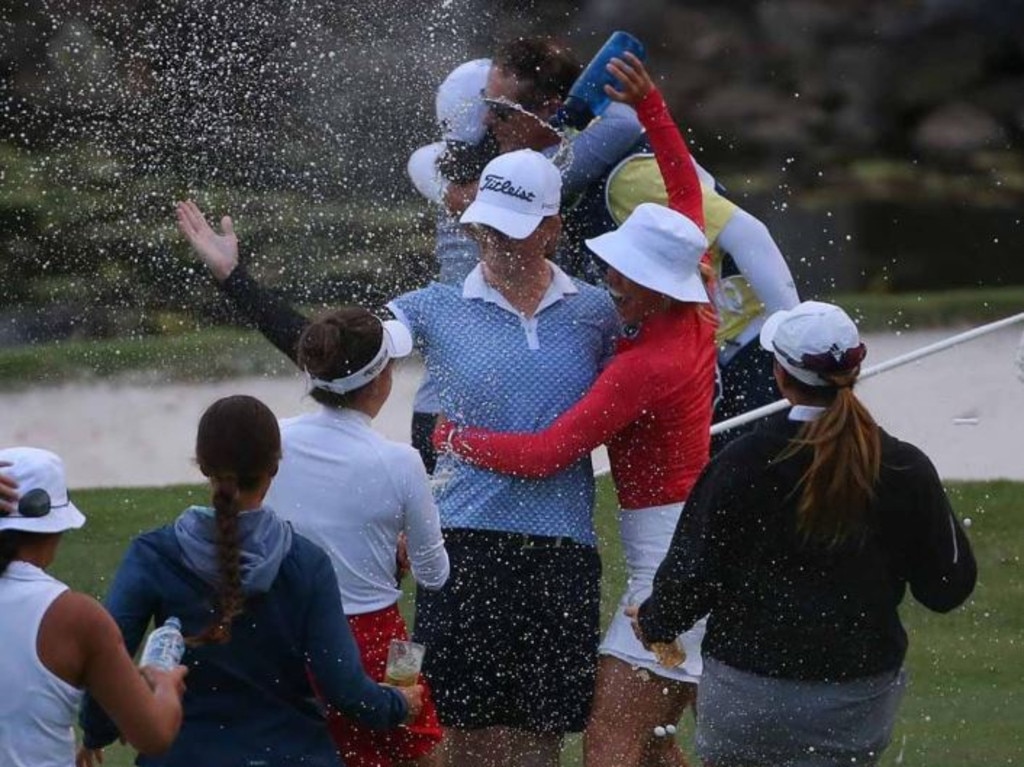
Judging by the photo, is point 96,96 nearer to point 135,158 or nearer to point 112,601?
point 135,158

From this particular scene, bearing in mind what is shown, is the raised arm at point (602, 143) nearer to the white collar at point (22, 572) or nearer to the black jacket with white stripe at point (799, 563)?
the black jacket with white stripe at point (799, 563)

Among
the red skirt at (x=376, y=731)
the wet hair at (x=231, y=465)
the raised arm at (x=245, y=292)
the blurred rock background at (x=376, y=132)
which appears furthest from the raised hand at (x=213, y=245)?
the blurred rock background at (x=376, y=132)

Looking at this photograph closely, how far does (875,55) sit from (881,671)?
9430 mm

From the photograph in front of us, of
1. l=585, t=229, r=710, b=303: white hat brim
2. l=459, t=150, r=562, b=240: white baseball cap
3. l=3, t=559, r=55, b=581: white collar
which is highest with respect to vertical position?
l=3, t=559, r=55, b=581: white collar

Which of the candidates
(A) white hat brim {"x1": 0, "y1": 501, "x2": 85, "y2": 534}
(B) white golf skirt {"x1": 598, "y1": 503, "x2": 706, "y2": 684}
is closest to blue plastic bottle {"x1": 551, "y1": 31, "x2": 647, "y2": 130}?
(B) white golf skirt {"x1": 598, "y1": 503, "x2": 706, "y2": 684}

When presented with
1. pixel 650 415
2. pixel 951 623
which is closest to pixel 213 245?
pixel 650 415

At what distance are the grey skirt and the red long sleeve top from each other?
0.66 metres

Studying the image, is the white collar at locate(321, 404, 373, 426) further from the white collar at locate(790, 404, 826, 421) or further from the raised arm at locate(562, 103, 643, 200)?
the raised arm at locate(562, 103, 643, 200)

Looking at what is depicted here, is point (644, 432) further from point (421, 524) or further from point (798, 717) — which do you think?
point (798, 717)

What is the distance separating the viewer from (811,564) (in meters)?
5.00

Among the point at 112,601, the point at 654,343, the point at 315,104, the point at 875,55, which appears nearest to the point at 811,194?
the point at 875,55

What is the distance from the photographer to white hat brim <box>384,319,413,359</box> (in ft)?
17.8

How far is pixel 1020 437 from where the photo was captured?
12.0m

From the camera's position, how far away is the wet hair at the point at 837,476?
16.3 feet
